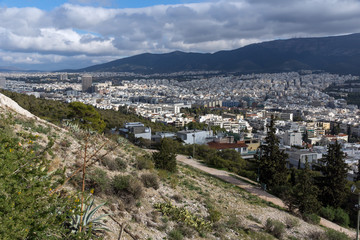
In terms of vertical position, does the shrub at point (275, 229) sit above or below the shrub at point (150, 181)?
below

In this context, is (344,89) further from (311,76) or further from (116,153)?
(116,153)

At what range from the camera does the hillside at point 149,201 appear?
15.4ft

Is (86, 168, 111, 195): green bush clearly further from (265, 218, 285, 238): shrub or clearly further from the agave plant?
(265, 218, 285, 238): shrub

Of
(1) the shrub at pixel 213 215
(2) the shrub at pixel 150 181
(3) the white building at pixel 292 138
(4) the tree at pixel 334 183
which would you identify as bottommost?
(3) the white building at pixel 292 138

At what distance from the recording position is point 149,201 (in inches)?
224

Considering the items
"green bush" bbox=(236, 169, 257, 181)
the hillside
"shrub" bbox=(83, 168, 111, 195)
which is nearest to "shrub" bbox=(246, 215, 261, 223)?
the hillside

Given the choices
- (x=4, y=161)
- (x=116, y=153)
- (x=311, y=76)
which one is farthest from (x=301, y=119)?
(x=311, y=76)

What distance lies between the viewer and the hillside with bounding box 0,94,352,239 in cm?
468

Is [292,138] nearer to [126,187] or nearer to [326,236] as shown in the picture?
[326,236]

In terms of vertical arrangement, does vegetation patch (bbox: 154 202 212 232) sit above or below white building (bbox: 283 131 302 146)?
above

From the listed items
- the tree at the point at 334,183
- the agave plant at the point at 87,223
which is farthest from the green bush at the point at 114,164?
the tree at the point at 334,183

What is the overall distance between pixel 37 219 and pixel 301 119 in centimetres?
7436

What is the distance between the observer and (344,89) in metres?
117

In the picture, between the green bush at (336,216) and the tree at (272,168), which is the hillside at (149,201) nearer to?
the green bush at (336,216)
